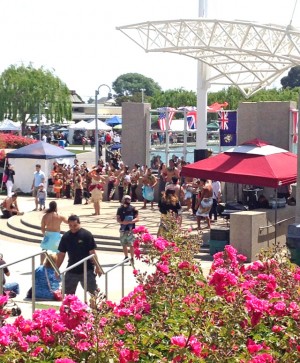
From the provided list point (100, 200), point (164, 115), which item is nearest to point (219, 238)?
point (100, 200)

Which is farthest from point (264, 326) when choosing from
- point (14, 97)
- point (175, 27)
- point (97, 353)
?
point (14, 97)

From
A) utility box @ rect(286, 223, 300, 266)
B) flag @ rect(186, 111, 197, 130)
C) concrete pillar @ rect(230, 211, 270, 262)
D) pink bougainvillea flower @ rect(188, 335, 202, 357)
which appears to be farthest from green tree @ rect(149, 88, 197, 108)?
pink bougainvillea flower @ rect(188, 335, 202, 357)

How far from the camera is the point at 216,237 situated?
1858 centimetres

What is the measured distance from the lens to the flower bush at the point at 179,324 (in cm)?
686

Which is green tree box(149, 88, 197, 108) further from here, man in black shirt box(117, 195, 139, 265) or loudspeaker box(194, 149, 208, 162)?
man in black shirt box(117, 195, 139, 265)

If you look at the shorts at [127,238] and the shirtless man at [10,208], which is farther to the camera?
the shirtless man at [10,208]

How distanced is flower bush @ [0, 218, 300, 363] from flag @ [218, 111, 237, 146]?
64.1ft

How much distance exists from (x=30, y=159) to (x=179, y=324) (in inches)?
1031

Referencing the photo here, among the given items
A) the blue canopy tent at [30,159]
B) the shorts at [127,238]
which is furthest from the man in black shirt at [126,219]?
the blue canopy tent at [30,159]

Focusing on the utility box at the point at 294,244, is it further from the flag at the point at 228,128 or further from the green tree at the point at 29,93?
the green tree at the point at 29,93

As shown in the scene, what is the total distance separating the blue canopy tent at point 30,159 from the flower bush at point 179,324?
79.0 feet

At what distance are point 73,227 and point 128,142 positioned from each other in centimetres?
1728

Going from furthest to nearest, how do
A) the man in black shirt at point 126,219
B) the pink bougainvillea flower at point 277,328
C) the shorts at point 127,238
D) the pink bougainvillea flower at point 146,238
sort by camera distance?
the shorts at point 127,238 → the man in black shirt at point 126,219 → the pink bougainvillea flower at point 146,238 → the pink bougainvillea flower at point 277,328

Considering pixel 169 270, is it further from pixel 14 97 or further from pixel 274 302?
pixel 14 97
